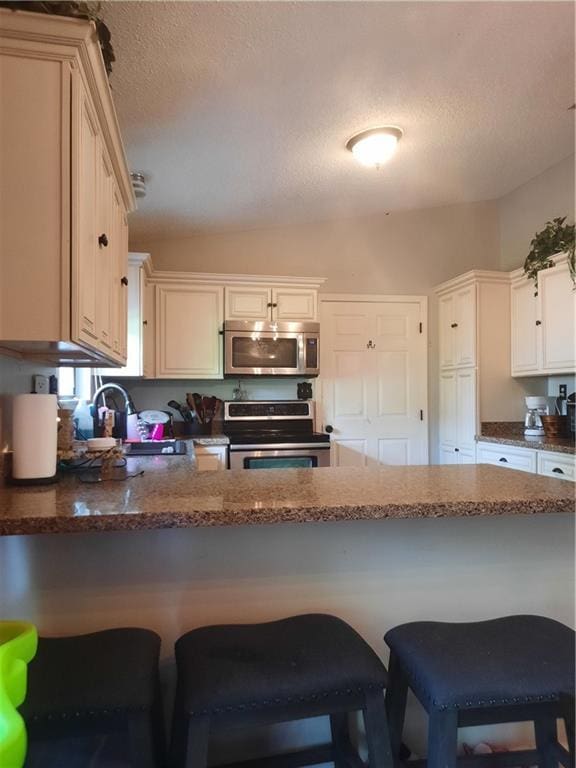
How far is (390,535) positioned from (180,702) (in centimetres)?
63

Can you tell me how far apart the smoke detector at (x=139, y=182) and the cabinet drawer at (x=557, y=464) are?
3.03m

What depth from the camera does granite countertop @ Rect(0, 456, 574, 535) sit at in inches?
37.0

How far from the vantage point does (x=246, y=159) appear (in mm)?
2766

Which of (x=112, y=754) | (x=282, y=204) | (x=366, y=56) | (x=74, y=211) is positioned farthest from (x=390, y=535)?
(x=282, y=204)

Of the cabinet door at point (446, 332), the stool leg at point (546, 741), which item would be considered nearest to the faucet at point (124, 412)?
the stool leg at point (546, 741)

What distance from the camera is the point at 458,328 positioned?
13.1 ft

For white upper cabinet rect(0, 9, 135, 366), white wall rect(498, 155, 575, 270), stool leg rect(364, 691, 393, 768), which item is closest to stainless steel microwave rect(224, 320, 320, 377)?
white wall rect(498, 155, 575, 270)

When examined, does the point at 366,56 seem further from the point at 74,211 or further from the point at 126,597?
the point at 126,597

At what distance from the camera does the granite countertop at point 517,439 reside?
9.64ft

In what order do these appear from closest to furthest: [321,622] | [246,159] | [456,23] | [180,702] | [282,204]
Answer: [180,702] → [321,622] → [456,23] → [246,159] → [282,204]

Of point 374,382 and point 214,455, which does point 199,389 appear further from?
point 374,382

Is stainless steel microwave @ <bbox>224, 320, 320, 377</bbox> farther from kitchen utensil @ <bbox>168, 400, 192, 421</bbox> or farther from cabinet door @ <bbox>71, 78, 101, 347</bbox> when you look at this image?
cabinet door @ <bbox>71, 78, 101, 347</bbox>

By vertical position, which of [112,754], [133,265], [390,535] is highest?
[133,265]

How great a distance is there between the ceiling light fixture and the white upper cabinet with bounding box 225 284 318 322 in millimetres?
1227
